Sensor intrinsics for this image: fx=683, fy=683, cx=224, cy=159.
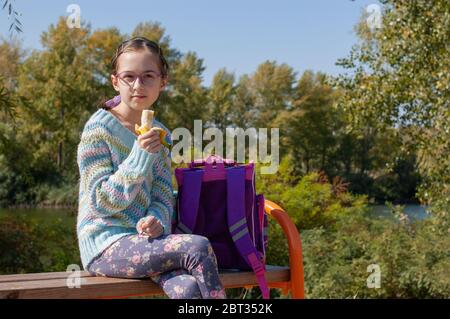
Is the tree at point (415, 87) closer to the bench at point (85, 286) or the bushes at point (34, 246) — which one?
the bushes at point (34, 246)

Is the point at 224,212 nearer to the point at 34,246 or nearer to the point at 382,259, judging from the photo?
the point at 382,259

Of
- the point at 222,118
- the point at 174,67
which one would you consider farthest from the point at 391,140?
the point at 222,118

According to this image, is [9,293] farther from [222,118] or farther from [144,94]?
[222,118]

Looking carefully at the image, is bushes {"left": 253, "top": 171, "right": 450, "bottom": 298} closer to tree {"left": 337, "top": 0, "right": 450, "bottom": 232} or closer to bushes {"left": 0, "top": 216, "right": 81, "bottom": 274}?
tree {"left": 337, "top": 0, "right": 450, "bottom": 232}

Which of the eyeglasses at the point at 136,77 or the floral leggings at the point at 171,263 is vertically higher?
the eyeglasses at the point at 136,77

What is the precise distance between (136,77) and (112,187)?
1.48 ft

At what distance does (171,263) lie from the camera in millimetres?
2361

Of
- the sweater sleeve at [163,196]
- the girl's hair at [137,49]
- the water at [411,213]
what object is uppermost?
the girl's hair at [137,49]

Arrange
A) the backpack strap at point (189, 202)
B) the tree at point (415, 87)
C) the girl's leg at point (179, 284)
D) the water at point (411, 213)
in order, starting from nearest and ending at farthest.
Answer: the girl's leg at point (179, 284)
the backpack strap at point (189, 202)
the tree at point (415, 87)
the water at point (411, 213)

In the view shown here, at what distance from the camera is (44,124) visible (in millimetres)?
25078

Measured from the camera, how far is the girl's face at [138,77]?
2.60 metres

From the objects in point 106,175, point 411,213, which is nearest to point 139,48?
point 106,175

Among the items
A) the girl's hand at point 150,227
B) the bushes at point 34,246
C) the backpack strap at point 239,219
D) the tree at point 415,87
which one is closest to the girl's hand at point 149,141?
the girl's hand at point 150,227

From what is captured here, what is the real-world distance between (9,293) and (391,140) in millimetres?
7210
